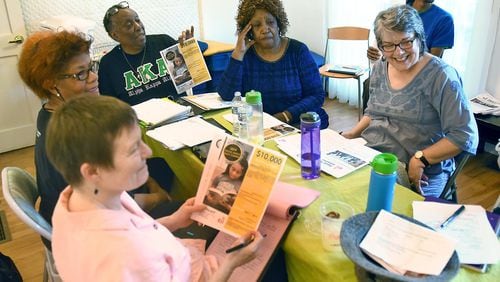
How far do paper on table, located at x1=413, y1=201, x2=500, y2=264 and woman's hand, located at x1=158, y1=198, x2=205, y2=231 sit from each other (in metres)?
0.64

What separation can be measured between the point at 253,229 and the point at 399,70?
3.37 ft

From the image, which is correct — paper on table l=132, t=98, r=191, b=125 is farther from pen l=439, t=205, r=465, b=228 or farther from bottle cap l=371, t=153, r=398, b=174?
pen l=439, t=205, r=465, b=228

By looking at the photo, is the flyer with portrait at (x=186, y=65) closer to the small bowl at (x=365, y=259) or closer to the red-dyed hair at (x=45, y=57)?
the red-dyed hair at (x=45, y=57)

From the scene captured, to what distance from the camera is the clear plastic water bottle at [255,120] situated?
67.7 inches

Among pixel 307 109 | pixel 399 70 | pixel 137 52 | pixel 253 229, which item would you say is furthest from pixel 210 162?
pixel 137 52

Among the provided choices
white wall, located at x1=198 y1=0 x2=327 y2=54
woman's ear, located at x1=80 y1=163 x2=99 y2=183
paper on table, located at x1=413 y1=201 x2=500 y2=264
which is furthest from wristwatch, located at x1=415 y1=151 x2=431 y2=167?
white wall, located at x1=198 y1=0 x2=327 y2=54

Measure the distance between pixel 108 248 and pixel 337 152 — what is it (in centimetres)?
94

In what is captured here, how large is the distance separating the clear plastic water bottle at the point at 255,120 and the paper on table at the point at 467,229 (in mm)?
698

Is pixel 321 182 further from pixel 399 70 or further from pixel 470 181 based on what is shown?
pixel 470 181

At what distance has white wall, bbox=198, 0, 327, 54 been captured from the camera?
171 inches

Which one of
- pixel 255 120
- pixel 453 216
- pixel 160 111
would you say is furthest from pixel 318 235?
pixel 160 111

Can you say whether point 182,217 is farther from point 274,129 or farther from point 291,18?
point 291,18

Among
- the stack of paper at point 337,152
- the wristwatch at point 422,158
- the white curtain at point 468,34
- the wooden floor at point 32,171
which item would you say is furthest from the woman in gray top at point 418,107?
the white curtain at point 468,34

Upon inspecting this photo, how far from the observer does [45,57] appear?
153 cm
